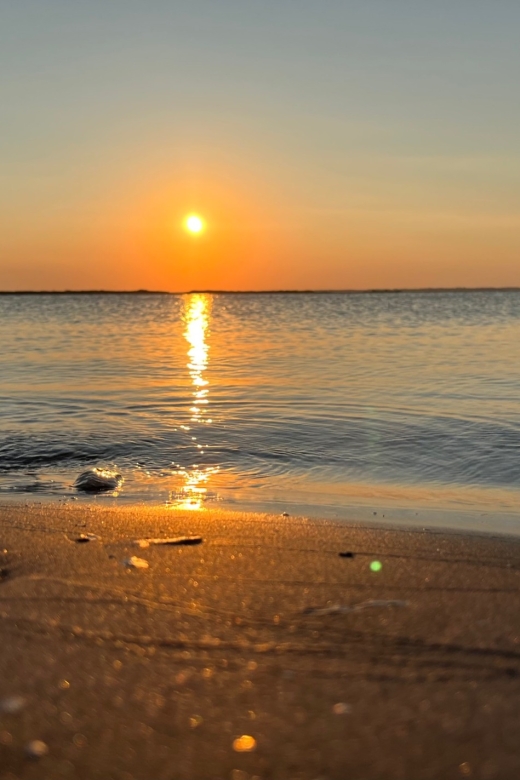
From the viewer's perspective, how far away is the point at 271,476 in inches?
353

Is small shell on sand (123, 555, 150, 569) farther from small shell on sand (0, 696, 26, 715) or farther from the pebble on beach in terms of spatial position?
the pebble on beach

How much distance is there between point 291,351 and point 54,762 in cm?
2566

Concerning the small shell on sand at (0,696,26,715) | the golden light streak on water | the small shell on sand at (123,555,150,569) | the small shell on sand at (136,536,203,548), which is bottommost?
the golden light streak on water

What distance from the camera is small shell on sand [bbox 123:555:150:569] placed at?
4.45 metres

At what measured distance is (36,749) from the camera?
102 inches

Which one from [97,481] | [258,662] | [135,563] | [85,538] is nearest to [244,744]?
[258,662]

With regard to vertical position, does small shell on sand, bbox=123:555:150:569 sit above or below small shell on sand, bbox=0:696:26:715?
below

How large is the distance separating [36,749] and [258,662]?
37.5 inches

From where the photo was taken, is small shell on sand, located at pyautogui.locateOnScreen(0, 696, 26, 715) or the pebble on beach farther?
small shell on sand, located at pyautogui.locateOnScreen(0, 696, 26, 715)

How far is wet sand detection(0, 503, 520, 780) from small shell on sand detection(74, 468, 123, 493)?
278 centimetres

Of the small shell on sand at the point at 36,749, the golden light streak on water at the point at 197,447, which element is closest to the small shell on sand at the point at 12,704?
the small shell on sand at the point at 36,749

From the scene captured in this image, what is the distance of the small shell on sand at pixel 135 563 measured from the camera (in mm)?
4449

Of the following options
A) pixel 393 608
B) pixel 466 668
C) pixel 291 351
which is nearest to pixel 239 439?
pixel 393 608

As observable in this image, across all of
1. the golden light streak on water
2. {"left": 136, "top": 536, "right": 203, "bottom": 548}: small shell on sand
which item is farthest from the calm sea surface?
{"left": 136, "top": 536, "right": 203, "bottom": 548}: small shell on sand
